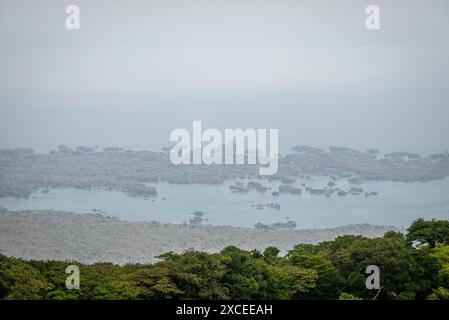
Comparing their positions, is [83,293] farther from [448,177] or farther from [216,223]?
[448,177]

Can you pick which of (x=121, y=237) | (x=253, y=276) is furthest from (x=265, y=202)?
(x=253, y=276)

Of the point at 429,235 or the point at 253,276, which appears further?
the point at 429,235

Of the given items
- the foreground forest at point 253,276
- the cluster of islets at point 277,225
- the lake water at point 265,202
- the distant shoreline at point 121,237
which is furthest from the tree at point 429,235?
the cluster of islets at point 277,225

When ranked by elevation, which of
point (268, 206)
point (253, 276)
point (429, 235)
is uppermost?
point (268, 206)

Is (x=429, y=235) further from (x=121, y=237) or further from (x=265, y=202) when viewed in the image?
(x=121, y=237)

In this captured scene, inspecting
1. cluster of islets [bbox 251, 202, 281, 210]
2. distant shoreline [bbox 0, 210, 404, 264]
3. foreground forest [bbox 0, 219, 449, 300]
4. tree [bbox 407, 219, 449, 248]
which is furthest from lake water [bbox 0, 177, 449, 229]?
foreground forest [bbox 0, 219, 449, 300]
